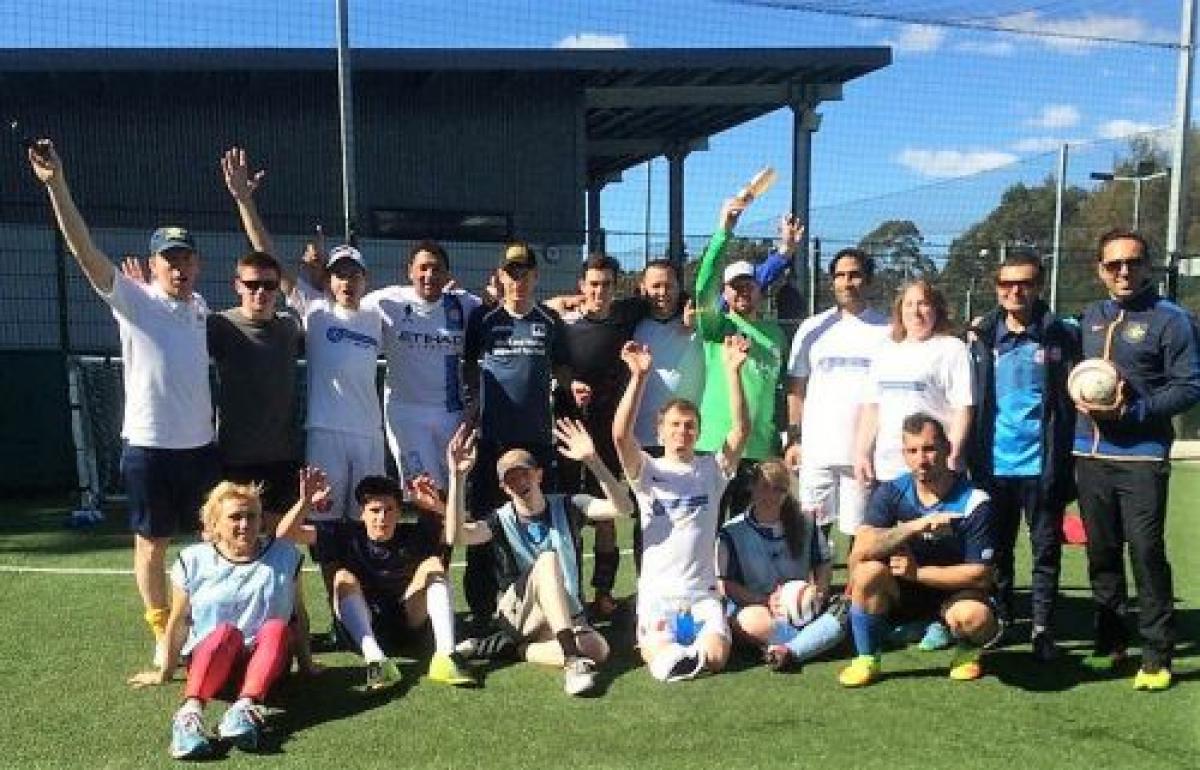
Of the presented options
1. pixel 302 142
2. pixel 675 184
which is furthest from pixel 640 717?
pixel 675 184

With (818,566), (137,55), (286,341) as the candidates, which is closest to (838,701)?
(818,566)

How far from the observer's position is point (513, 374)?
17.9ft

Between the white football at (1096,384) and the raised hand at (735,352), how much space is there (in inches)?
56.0

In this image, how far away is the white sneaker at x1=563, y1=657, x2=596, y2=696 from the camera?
15.0ft

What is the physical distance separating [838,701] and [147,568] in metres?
3.13

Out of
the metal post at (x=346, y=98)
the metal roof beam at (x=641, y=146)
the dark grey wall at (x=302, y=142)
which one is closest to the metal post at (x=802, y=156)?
the dark grey wall at (x=302, y=142)

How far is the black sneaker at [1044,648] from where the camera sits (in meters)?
5.02

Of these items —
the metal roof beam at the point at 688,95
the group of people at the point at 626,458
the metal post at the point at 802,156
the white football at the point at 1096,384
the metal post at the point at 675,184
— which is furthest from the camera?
the metal post at the point at 675,184

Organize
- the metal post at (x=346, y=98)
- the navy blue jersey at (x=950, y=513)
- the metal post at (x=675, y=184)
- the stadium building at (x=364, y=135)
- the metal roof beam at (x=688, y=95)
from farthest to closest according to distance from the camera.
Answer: the metal post at (x=675, y=184)
the metal roof beam at (x=688, y=95)
the stadium building at (x=364, y=135)
the metal post at (x=346, y=98)
the navy blue jersey at (x=950, y=513)

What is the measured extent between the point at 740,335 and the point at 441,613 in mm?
2006

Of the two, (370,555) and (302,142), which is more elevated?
(302,142)

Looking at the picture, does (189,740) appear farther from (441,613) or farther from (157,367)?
(157,367)

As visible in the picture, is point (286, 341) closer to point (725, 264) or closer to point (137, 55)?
point (725, 264)

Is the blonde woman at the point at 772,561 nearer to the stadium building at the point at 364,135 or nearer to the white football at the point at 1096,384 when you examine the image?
the white football at the point at 1096,384
